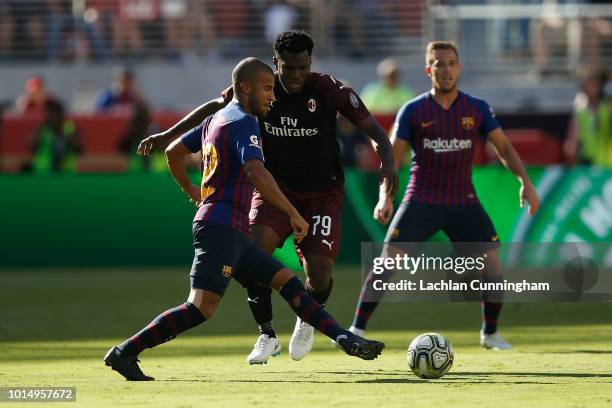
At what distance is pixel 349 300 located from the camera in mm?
14508

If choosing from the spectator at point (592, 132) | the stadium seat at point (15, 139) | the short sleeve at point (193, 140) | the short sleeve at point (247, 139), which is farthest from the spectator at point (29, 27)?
the short sleeve at point (247, 139)

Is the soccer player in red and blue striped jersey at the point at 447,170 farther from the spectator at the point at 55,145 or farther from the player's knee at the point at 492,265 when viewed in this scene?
the spectator at the point at 55,145

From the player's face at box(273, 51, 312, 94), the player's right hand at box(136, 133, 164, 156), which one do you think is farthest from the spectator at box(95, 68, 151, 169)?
the player's right hand at box(136, 133, 164, 156)

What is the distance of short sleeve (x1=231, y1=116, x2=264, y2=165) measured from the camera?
323 inches

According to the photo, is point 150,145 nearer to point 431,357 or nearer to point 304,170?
point 304,170

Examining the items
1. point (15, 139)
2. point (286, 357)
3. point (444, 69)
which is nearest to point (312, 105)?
point (444, 69)

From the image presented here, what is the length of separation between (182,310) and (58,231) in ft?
33.9

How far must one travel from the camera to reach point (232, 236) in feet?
27.6

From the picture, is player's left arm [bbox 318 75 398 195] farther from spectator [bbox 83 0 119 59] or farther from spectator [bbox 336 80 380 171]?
spectator [bbox 83 0 119 59]

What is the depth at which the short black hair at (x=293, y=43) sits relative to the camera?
920 centimetres

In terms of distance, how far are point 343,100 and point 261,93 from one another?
120 centimetres

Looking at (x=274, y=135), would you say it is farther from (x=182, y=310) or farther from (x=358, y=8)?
(x=358, y=8)

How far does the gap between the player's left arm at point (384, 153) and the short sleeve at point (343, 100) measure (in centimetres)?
6

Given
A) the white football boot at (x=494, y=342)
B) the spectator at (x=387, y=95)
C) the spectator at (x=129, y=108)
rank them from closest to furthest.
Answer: the white football boot at (x=494, y=342) → the spectator at (x=129, y=108) → the spectator at (x=387, y=95)
